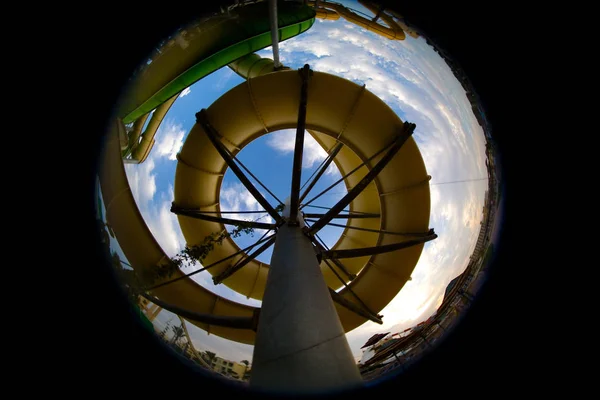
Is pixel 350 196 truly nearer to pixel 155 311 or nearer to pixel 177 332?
pixel 155 311

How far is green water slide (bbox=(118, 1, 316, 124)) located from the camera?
13.7ft

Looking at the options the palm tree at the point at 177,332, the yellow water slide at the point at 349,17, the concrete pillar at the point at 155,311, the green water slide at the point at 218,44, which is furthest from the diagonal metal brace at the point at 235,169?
the yellow water slide at the point at 349,17

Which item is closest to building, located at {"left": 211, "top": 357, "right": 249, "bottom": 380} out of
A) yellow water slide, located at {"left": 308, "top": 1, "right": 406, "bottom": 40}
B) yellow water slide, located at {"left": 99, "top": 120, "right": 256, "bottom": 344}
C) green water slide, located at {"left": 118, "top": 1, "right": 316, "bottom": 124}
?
yellow water slide, located at {"left": 99, "top": 120, "right": 256, "bottom": 344}

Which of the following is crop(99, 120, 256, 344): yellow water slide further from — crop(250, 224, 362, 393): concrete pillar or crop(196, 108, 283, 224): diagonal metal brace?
crop(250, 224, 362, 393): concrete pillar

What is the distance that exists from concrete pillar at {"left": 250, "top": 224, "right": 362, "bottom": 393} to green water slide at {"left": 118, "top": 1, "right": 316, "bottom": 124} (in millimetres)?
3486

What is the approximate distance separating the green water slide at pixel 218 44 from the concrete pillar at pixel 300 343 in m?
3.49

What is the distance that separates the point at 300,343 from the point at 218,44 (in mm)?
5147

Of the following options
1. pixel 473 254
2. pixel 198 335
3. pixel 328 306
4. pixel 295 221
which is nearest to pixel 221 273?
pixel 198 335

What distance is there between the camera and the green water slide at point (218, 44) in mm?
4184

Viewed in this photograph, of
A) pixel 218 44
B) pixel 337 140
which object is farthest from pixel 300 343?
pixel 337 140

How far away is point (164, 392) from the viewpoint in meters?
1.94

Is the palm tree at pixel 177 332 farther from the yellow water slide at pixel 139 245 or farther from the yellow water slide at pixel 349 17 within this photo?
the yellow water slide at pixel 349 17

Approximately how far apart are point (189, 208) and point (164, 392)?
18.4ft

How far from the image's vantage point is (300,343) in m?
2.30
